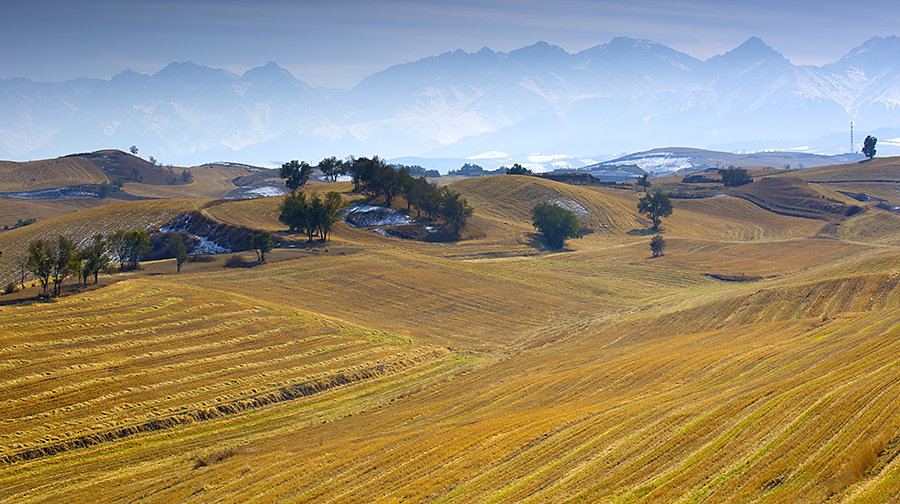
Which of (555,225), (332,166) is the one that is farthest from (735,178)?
(332,166)

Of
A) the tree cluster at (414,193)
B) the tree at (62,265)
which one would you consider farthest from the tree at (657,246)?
the tree at (62,265)

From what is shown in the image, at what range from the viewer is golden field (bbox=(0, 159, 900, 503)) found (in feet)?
73.7

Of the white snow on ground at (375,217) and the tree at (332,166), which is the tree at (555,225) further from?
the tree at (332,166)

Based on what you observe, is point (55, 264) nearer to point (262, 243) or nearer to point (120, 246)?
point (262, 243)

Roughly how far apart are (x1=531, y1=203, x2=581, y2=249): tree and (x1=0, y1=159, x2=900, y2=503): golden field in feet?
101

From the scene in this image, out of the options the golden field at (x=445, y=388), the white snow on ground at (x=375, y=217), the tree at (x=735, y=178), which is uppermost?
the tree at (x=735, y=178)

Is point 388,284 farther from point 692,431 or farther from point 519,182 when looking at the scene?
point 519,182

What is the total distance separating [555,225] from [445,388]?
239 feet

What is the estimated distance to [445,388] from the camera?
41.4 m

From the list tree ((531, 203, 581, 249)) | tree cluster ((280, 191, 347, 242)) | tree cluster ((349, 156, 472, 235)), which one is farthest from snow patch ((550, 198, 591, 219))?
tree cluster ((280, 191, 347, 242))

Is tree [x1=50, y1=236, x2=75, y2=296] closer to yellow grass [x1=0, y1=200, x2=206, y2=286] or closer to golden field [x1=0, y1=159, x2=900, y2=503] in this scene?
golden field [x1=0, y1=159, x2=900, y2=503]

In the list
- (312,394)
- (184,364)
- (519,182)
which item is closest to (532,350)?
(312,394)

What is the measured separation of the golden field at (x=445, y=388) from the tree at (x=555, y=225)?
1210 inches

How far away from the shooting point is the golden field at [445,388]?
2247cm
